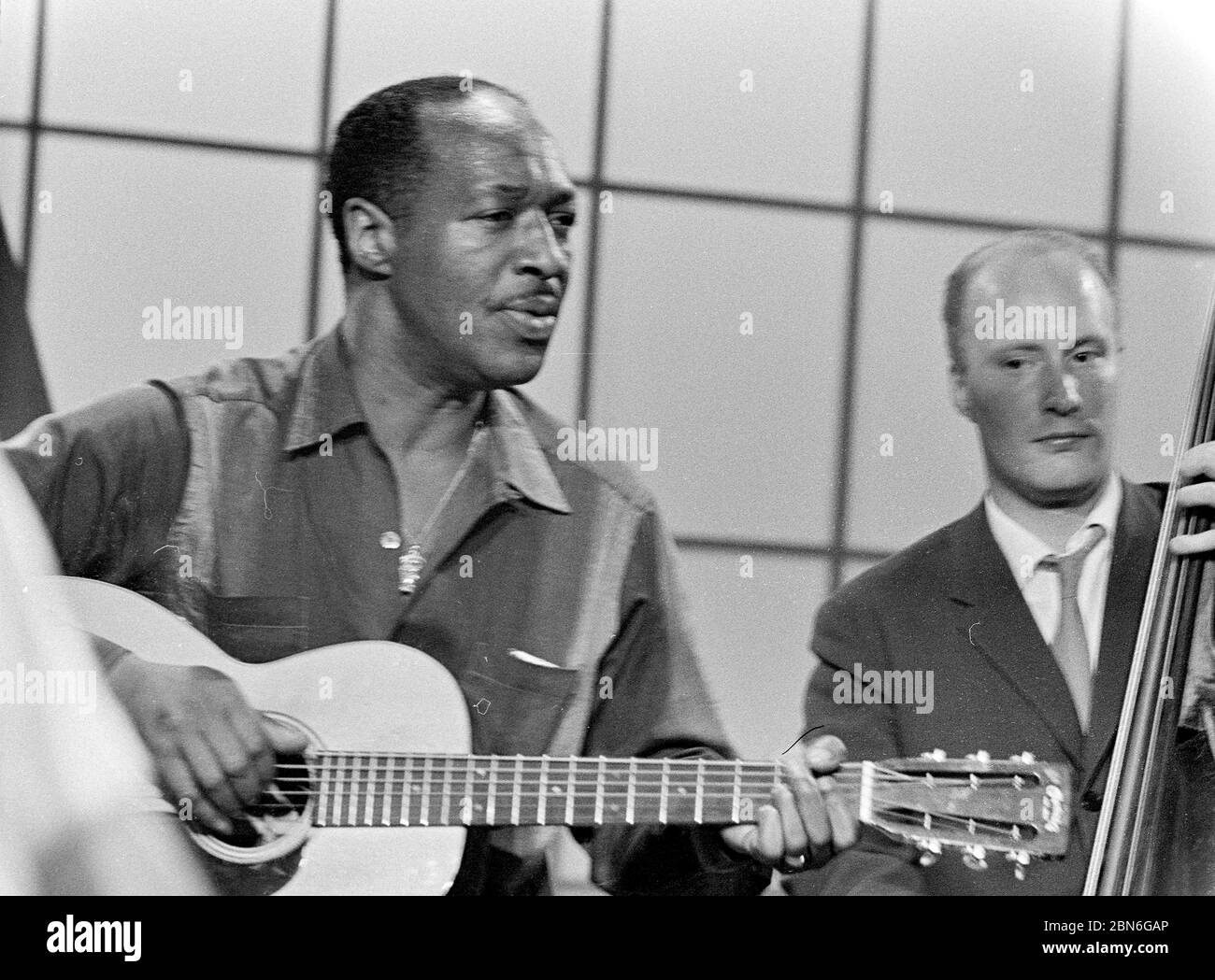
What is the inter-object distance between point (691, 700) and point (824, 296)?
83 cm

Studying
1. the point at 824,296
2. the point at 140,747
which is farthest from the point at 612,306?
the point at 140,747

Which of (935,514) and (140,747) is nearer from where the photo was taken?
(140,747)

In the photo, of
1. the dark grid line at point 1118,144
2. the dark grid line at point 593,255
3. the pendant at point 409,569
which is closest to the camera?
the pendant at point 409,569

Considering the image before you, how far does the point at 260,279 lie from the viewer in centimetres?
285

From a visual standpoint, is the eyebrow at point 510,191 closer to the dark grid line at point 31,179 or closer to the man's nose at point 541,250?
the man's nose at point 541,250

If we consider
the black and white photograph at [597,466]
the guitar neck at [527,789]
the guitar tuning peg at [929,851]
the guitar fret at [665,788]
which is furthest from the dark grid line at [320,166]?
the guitar tuning peg at [929,851]

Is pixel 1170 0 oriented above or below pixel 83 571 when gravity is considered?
above

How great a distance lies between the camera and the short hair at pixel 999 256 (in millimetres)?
2930

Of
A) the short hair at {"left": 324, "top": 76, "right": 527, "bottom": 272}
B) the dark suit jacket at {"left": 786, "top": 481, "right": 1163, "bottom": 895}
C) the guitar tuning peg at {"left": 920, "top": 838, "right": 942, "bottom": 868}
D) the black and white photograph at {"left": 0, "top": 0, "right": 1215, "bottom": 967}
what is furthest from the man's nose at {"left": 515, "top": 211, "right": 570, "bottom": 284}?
the guitar tuning peg at {"left": 920, "top": 838, "right": 942, "bottom": 868}

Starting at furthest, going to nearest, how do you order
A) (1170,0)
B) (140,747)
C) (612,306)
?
(1170,0) < (612,306) < (140,747)

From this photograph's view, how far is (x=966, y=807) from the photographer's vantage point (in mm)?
2721

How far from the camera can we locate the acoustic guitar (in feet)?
8.78

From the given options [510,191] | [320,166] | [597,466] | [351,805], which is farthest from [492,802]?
[320,166]
